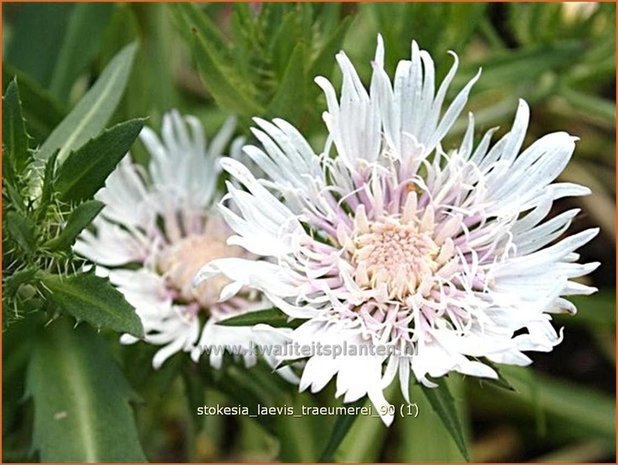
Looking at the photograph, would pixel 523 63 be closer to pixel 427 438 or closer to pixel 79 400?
pixel 427 438

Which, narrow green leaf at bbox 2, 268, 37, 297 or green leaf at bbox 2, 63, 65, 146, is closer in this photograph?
narrow green leaf at bbox 2, 268, 37, 297

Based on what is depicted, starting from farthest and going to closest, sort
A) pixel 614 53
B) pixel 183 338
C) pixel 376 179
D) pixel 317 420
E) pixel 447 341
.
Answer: pixel 614 53 → pixel 317 420 → pixel 183 338 → pixel 376 179 → pixel 447 341

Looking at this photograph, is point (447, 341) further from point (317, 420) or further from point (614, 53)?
point (614, 53)

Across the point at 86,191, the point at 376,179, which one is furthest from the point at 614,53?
the point at 86,191

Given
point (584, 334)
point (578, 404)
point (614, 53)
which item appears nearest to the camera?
point (614, 53)

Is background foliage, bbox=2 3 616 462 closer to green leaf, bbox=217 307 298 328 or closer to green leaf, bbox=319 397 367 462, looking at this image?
green leaf, bbox=319 397 367 462

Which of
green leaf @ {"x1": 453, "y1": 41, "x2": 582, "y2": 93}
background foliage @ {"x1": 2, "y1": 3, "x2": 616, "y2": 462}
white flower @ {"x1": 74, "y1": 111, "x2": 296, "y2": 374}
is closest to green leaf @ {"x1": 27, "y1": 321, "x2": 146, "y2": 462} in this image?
background foliage @ {"x1": 2, "y1": 3, "x2": 616, "y2": 462}

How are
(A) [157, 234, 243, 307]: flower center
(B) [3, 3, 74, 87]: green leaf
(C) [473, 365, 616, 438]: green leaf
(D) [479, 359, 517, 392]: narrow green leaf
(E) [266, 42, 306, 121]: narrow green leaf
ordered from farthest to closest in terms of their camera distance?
(C) [473, 365, 616, 438]: green leaf < (B) [3, 3, 74, 87]: green leaf < (A) [157, 234, 243, 307]: flower center < (E) [266, 42, 306, 121]: narrow green leaf < (D) [479, 359, 517, 392]: narrow green leaf
